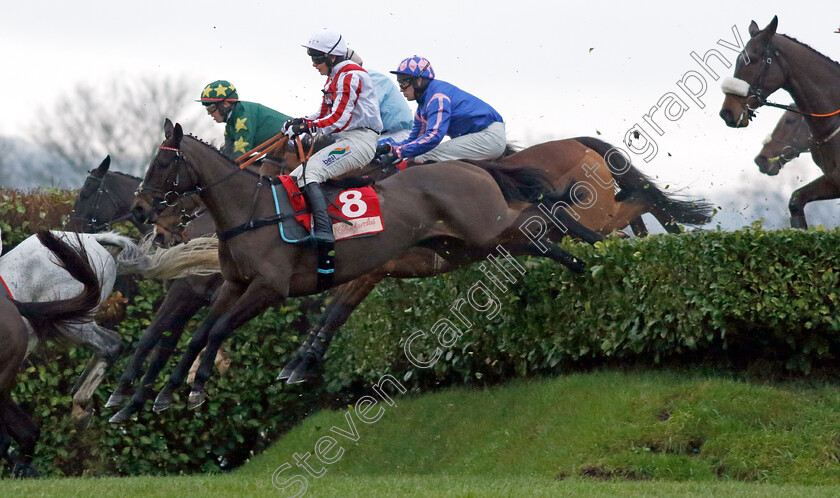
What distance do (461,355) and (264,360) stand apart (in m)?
2.43

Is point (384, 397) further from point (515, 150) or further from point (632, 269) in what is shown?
point (632, 269)

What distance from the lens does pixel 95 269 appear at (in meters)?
8.71

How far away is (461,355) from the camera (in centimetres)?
920

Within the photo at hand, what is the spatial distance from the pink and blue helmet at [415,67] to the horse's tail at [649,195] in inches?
65.8

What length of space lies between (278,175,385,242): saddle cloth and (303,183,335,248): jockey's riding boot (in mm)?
68

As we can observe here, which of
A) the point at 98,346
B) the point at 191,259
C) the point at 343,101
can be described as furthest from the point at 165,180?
the point at 98,346

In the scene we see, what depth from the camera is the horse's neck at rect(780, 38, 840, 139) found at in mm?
8672

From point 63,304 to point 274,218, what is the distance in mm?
1614

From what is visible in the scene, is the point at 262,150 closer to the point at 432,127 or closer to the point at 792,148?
the point at 432,127

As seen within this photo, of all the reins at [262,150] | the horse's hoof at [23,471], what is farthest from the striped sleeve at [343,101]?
the horse's hoof at [23,471]

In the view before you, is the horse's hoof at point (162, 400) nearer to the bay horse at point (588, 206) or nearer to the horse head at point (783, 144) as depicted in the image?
the bay horse at point (588, 206)

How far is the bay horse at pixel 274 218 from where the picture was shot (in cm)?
719

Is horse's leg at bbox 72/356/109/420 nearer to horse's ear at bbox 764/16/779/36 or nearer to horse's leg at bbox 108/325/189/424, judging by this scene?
horse's leg at bbox 108/325/189/424

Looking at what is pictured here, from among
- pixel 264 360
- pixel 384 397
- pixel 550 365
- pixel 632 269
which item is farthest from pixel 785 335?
pixel 264 360
